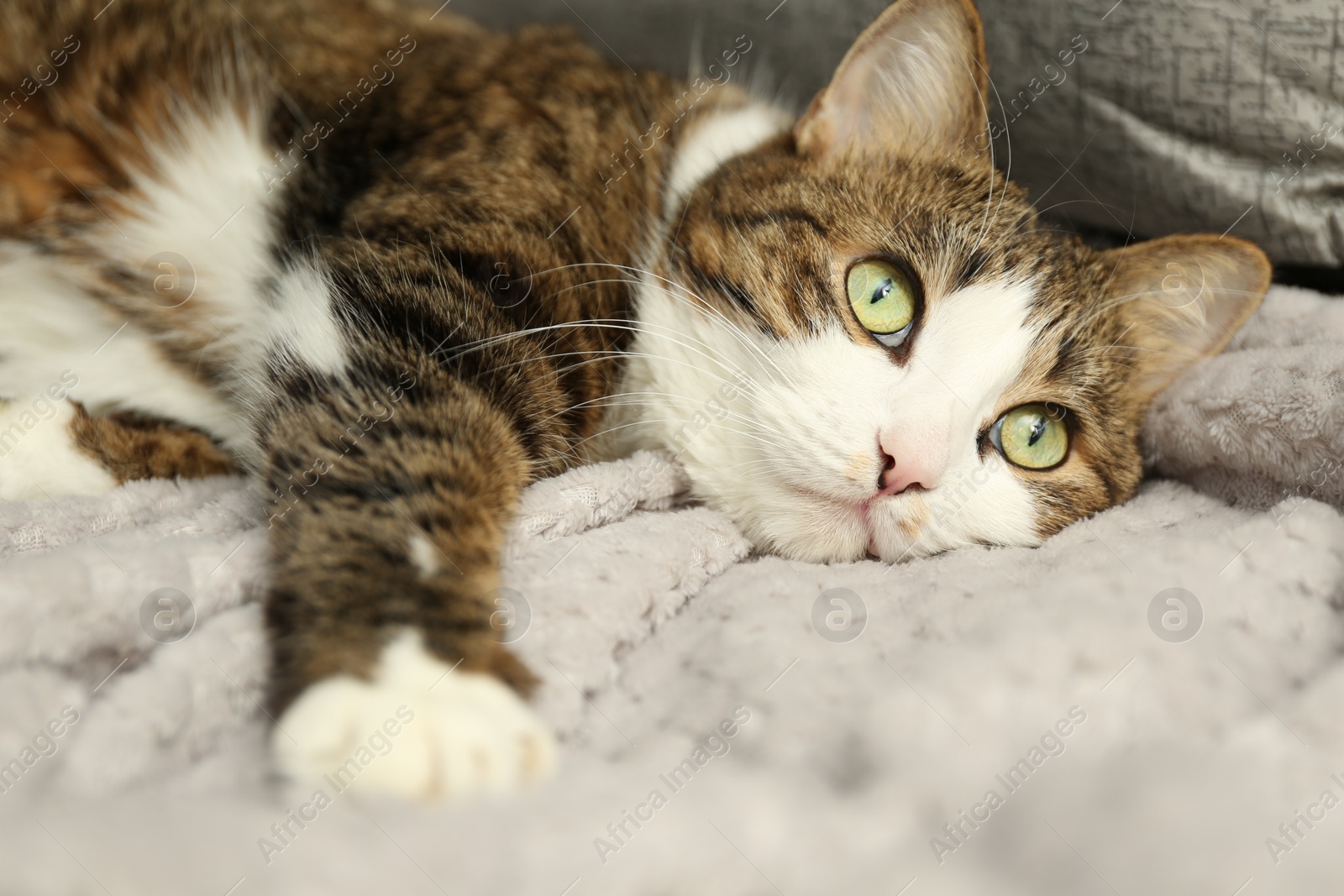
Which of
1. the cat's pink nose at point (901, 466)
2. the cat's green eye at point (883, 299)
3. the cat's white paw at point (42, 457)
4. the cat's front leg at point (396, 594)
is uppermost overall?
the cat's white paw at point (42, 457)

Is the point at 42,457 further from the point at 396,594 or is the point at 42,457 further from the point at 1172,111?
the point at 1172,111

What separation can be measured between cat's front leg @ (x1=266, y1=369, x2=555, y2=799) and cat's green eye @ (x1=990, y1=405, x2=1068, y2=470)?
674 millimetres

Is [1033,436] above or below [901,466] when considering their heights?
below

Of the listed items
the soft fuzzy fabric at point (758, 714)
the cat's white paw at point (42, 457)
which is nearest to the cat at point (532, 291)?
the cat's white paw at point (42, 457)

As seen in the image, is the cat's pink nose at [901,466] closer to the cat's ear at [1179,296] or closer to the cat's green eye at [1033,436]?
the cat's green eye at [1033,436]

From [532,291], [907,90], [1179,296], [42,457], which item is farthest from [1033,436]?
[42,457]

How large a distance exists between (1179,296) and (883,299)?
572 mm

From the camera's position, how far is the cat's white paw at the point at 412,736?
2.20 feet

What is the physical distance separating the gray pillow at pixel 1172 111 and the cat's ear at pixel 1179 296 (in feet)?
0.51

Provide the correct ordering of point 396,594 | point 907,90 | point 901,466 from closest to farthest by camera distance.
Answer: point 396,594 < point 901,466 < point 907,90

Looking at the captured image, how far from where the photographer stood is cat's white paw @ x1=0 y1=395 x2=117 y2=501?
1.17m

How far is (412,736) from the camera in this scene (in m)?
0.68

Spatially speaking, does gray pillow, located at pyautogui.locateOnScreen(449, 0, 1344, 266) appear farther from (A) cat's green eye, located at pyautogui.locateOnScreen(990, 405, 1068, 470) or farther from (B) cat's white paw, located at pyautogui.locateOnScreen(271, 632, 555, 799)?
(B) cat's white paw, located at pyautogui.locateOnScreen(271, 632, 555, 799)

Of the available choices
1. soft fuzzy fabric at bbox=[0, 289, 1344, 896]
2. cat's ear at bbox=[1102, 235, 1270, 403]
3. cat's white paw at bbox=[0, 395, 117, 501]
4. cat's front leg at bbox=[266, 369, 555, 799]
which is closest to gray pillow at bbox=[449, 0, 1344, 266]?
cat's ear at bbox=[1102, 235, 1270, 403]
